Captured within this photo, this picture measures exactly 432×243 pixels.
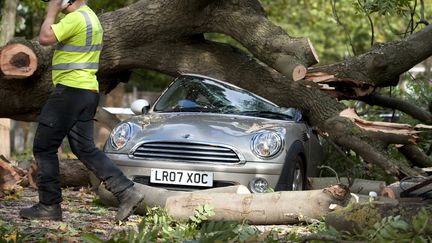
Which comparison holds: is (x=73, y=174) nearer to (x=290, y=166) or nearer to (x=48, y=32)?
(x=290, y=166)

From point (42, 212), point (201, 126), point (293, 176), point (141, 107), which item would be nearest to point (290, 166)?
point (293, 176)

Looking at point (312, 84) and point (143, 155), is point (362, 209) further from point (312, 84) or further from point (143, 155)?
point (312, 84)

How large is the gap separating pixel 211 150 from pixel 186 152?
24 centimetres

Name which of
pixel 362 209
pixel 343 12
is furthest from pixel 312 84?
pixel 343 12

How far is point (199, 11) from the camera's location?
10.5 meters

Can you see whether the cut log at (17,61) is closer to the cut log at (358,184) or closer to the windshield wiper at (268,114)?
the windshield wiper at (268,114)

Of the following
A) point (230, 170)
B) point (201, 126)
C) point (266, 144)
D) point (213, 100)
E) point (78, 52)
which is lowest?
point (230, 170)

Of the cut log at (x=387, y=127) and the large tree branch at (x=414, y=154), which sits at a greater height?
the cut log at (x=387, y=127)

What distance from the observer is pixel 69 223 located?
23.8 ft

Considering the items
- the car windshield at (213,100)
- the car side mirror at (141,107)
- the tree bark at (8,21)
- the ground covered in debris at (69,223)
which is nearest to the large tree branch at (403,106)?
the car windshield at (213,100)

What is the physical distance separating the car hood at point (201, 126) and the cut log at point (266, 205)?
127cm

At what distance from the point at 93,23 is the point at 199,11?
10.8 feet

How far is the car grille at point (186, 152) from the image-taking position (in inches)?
331

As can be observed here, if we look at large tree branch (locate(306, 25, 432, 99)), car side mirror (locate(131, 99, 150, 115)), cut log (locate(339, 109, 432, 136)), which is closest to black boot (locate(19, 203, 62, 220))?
car side mirror (locate(131, 99, 150, 115))
